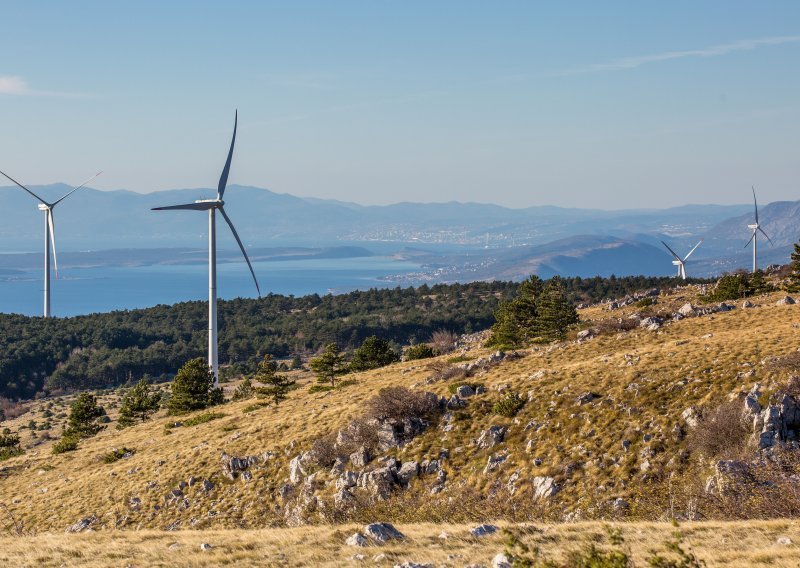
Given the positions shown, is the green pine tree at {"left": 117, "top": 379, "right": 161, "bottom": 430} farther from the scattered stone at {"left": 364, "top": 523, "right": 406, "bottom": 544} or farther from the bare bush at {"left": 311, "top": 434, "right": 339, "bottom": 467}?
the scattered stone at {"left": 364, "top": 523, "right": 406, "bottom": 544}

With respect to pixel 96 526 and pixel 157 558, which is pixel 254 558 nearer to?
pixel 157 558

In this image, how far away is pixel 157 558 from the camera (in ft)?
59.4

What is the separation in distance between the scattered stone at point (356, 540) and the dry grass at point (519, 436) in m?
1.66

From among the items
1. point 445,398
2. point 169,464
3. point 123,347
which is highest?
point 445,398

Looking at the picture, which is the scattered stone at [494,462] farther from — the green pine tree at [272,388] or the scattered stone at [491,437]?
the green pine tree at [272,388]

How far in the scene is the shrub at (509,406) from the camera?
107 ft

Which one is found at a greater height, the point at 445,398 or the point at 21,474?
the point at 445,398

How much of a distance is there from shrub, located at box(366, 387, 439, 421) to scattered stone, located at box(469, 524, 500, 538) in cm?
1509

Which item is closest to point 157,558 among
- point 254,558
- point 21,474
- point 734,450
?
point 254,558

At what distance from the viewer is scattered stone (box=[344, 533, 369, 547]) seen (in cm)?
1803

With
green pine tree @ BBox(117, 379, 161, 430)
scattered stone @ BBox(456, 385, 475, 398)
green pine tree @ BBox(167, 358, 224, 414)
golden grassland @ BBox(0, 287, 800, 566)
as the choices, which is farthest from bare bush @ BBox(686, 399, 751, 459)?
green pine tree @ BBox(117, 379, 161, 430)

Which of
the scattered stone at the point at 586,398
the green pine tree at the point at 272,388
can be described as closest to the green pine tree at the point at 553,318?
the green pine tree at the point at 272,388

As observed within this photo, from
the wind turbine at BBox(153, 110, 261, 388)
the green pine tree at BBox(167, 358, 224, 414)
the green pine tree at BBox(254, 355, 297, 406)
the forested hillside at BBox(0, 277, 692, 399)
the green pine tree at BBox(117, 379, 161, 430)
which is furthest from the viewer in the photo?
the forested hillside at BBox(0, 277, 692, 399)

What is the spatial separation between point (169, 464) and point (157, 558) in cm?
1957
